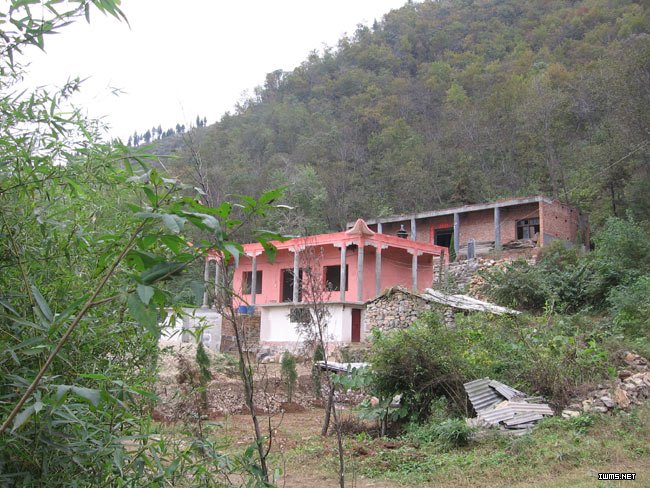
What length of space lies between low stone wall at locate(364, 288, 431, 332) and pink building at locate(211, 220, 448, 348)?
255 centimetres

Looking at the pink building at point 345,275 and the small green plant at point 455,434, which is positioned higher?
the pink building at point 345,275

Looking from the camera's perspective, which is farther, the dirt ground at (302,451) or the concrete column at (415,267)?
the concrete column at (415,267)

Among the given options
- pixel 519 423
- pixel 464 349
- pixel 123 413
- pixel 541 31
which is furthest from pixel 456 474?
pixel 541 31

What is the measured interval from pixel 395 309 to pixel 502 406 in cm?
858

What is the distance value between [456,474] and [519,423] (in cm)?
192

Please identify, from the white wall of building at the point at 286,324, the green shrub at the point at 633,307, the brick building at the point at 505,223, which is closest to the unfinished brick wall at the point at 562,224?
the brick building at the point at 505,223

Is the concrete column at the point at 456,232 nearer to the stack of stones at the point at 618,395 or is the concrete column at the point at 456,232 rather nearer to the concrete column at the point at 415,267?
the concrete column at the point at 415,267

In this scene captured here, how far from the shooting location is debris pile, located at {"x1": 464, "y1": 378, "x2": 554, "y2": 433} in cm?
746

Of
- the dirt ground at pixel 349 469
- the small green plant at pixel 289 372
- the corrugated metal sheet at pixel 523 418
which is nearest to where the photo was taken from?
the dirt ground at pixel 349 469

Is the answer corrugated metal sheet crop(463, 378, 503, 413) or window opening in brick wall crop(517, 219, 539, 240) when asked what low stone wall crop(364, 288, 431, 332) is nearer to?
corrugated metal sheet crop(463, 378, 503, 413)

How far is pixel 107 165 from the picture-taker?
2062 millimetres

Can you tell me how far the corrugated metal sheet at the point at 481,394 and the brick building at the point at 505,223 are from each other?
15.7 m

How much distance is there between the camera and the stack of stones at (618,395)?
302 inches

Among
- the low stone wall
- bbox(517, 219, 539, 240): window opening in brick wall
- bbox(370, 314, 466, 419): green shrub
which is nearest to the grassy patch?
bbox(370, 314, 466, 419): green shrub
